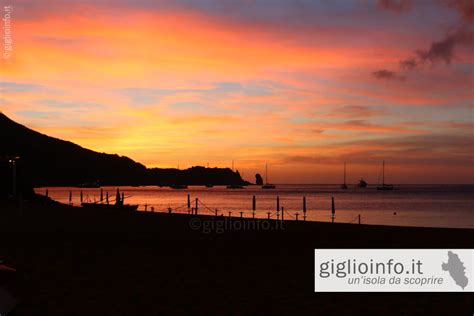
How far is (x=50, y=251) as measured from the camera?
22016mm

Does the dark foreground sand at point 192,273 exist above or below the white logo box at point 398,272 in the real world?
below

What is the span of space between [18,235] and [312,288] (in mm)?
18519

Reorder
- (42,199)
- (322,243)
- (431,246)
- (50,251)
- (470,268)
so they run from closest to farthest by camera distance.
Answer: (470,268) < (50,251) < (431,246) < (322,243) < (42,199)

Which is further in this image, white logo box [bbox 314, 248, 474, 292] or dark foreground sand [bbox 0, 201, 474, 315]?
white logo box [bbox 314, 248, 474, 292]

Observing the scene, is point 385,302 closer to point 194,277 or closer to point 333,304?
point 333,304

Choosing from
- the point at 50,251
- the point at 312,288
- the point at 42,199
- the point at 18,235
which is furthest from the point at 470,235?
the point at 42,199

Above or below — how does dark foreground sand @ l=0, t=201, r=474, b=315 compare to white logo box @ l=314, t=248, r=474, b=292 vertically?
below

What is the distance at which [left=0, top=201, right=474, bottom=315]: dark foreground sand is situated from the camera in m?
12.9

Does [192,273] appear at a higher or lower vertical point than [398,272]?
lower

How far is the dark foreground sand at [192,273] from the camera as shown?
12883mm

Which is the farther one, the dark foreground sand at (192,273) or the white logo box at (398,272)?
the white logo box at (398,272)

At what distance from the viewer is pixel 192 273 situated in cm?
1747

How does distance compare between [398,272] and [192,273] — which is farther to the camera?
[192,273]

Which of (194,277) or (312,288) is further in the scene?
(194,277)
